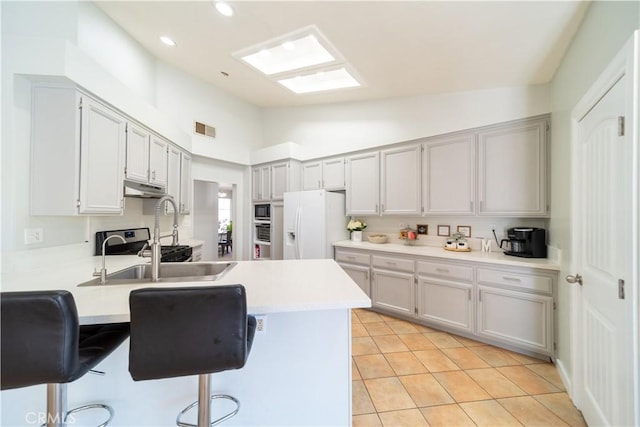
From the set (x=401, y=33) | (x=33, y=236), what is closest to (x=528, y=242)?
(x=401, y=33)

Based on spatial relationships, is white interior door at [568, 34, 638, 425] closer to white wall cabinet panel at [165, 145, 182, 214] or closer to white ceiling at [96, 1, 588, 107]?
white ceiling at [96, 1, 588, 107]

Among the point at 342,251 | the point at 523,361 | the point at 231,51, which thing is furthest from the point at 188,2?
the point at 523,361

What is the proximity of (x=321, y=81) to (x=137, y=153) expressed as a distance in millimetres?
2497

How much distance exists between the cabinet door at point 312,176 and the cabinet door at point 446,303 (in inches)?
85.4

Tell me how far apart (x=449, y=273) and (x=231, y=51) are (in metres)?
3.57

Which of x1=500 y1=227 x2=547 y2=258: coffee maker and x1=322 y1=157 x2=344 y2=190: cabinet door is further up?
x1=322 y1=157 x2=344 y2=190: cabinet door

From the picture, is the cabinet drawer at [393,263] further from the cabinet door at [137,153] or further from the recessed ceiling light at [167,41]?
the recessed ceiling light at [167,41]

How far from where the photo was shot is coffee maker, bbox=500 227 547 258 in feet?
7.72

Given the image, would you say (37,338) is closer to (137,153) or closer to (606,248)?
(137,153)

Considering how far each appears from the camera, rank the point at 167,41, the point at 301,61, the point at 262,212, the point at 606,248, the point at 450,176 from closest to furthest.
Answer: the point at 606,248 → the point at 167,41 → the point at 450,176 → the point at 301,61 → the point at 262,212

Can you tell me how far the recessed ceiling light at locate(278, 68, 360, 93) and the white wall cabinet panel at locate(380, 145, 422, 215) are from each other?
109 centimetres

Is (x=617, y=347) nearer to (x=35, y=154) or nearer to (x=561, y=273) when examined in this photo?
(x=561, y=273)

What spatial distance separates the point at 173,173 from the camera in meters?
3.24

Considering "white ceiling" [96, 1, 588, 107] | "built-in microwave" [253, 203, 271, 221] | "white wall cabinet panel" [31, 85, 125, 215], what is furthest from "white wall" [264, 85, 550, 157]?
"white wall cabinet panel" [31, 85, 125, 215]
